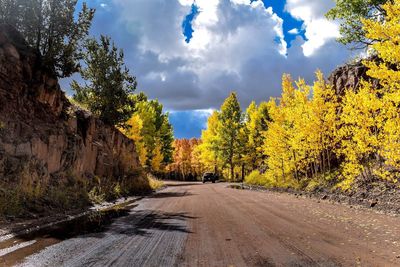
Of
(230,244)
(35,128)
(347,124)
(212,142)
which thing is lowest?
(230,244)

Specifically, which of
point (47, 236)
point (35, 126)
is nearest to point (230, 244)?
point (47, 236)

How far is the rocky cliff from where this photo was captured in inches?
527

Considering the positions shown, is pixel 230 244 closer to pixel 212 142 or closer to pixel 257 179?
pixel 257 179

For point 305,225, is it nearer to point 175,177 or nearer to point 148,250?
point 148,250

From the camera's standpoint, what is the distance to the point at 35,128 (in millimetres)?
15781

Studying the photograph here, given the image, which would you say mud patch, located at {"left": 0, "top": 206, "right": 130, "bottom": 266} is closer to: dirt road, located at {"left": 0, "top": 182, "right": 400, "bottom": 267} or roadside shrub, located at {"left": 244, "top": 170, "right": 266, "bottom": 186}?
dirt road, located at {"left": 0, "top": 182, "right": 400, "bottom": 267}

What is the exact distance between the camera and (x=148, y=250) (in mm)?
6926

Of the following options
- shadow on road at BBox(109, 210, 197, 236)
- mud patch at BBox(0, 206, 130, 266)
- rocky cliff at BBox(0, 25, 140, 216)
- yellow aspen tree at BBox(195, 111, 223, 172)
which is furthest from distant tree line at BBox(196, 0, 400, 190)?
yellow aspen tree at BBox(195, 111, 223, 172)

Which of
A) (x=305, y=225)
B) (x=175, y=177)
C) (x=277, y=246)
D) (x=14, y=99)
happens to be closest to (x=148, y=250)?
(x=277, y=246)

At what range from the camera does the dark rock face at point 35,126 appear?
1357 cm

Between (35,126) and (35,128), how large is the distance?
0.14 meters

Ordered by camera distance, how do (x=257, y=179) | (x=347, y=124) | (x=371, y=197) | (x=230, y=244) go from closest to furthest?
(x=230, y=244), (x=371, y=197), (x=347, y=124), (x=257, y=179)

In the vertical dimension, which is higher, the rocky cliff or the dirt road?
the rocky cliff

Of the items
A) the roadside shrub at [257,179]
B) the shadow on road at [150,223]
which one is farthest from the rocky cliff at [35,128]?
the roadside shrub at [257,179]
